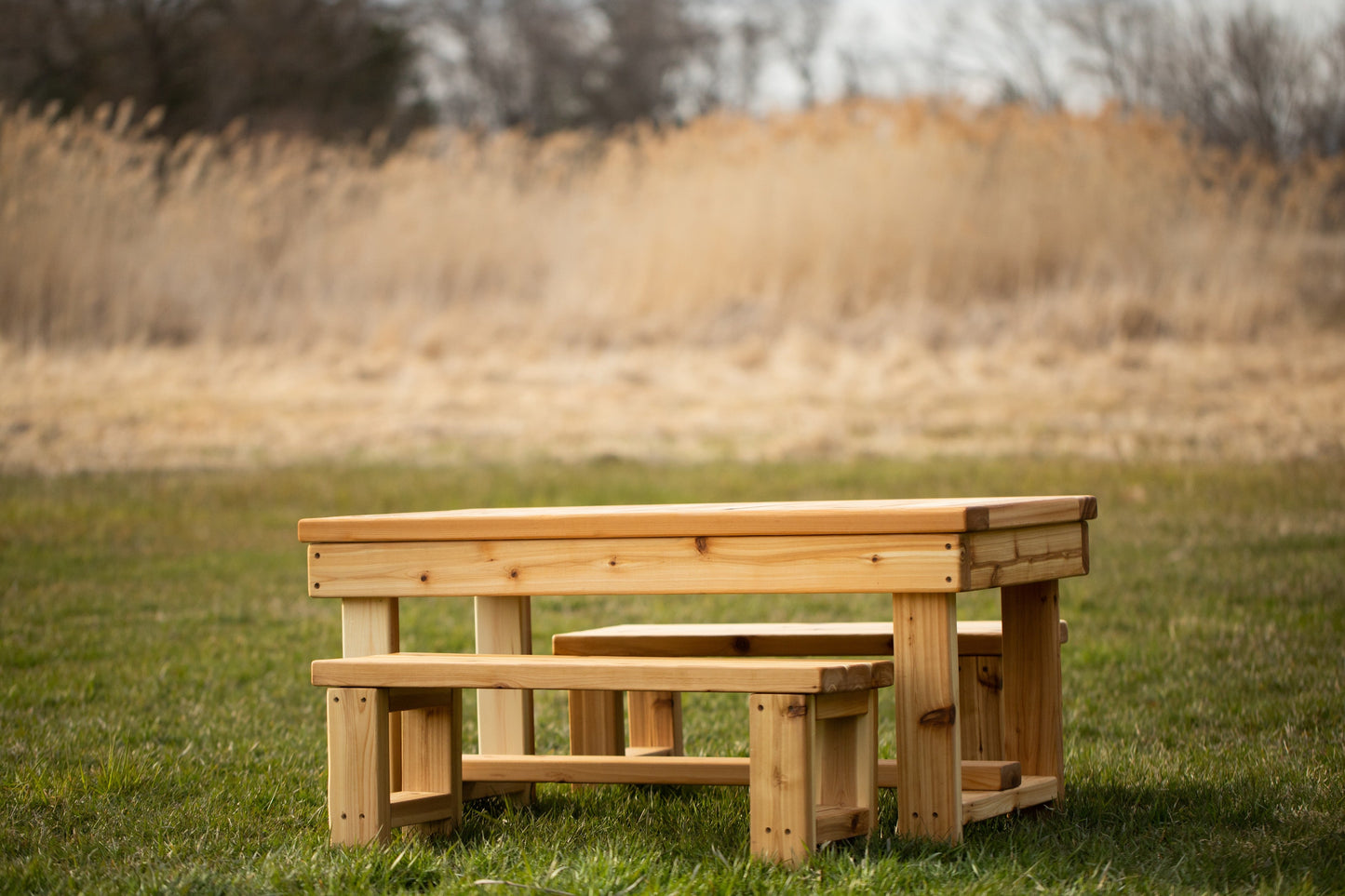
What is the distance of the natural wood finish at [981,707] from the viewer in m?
3.88

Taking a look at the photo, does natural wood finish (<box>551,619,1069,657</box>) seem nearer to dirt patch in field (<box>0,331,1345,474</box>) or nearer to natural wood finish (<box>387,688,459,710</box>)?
natural wood finish (<box>387,688,459,710</box>)

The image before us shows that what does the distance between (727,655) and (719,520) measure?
2.71ft

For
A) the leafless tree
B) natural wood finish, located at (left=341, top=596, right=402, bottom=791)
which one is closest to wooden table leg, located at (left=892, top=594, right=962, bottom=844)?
natural wood finish, located at (left=341, top=596, right=402, bottom=791)

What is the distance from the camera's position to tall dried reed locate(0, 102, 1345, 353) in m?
13.2

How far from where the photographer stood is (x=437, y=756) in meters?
3.51

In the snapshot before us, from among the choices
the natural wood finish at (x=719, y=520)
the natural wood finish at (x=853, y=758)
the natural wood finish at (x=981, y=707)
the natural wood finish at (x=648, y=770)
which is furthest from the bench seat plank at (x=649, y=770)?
the natural wood finish at (x=719, y=520)

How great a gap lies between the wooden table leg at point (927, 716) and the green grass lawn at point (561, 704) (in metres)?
0.09

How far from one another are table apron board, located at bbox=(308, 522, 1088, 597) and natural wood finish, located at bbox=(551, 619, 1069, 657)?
15.9 inches

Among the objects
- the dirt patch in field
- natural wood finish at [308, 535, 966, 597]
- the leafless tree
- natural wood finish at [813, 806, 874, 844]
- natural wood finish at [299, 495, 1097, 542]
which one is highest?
the leafless tree

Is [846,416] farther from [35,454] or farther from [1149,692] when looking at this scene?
[1149,692]

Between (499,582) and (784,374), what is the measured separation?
31.4 ft

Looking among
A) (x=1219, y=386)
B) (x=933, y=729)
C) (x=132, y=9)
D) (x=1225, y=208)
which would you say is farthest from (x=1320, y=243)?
(x=132, y=9)

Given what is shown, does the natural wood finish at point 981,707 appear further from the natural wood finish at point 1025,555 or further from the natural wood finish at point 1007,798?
the natural wood finish at point 1025,555

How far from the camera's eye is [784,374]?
12914 millimetres
